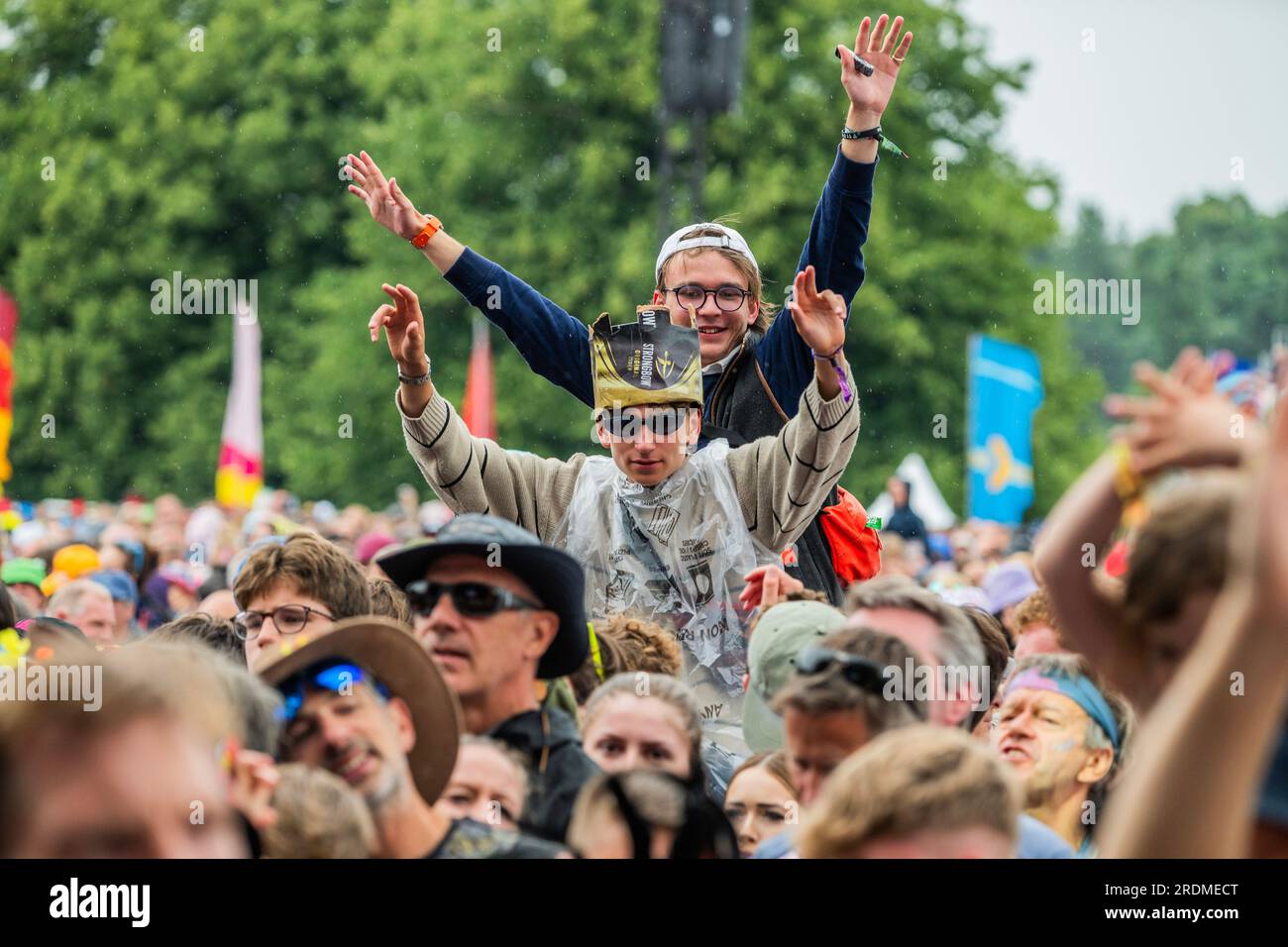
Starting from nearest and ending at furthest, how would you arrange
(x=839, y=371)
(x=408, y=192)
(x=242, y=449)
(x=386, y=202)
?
(x=839, y=371), (x=386, y=202), (x=242, y=449), (x=408, y=192)

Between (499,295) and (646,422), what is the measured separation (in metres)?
0.70

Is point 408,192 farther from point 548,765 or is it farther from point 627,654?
point 548,765

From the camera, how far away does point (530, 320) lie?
4.95m

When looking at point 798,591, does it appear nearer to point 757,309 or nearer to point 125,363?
point 757,309

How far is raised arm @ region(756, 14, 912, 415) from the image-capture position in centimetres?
486

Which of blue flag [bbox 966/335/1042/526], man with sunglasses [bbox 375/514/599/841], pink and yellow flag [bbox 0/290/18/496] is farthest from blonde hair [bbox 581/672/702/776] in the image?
blue flag [bbox 966/335/1042/526]

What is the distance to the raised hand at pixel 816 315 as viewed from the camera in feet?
13.6

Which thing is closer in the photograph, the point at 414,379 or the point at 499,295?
the point at 414,379

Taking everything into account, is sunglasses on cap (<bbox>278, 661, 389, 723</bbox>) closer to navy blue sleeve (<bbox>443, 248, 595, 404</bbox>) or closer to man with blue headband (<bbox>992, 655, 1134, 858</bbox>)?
man with blue headband (<bbox>992, 655, 1134, 858</bbox>)

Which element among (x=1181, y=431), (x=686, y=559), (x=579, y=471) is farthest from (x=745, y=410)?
(x=1181, y=431)

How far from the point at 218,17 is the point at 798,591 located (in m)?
31.2

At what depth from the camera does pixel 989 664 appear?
4.52m

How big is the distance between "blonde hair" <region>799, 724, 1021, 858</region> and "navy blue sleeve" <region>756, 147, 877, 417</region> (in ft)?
7.93
